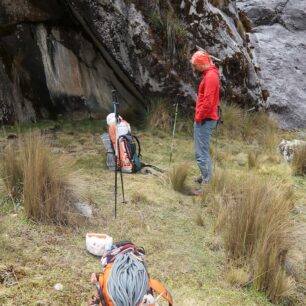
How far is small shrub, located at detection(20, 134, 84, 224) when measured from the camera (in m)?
4.70

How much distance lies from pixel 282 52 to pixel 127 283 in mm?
10806

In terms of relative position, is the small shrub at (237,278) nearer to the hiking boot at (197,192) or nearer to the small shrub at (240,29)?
the hiking boot at (197,192)

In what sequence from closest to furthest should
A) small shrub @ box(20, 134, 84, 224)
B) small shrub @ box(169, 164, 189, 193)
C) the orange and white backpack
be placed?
small shrub @ box(20, 134, 84, 224) → small shrub @ box(169, 164, 189, 193) → the orange and white backpack

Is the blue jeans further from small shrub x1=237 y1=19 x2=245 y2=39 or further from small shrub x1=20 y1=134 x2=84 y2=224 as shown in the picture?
small shrub x1=237 y1=19 x2=245 y2=39

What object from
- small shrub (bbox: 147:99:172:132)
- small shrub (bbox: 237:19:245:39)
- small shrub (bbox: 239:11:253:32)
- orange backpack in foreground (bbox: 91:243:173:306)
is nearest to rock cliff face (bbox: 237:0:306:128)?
small shrub (bbox: 239:11:253:32)

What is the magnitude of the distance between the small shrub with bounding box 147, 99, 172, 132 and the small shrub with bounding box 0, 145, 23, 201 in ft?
13.9

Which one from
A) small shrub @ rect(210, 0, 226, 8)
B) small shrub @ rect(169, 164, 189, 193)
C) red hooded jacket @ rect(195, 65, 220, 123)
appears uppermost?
small shrub @ rect(210, 0, 226, 8)

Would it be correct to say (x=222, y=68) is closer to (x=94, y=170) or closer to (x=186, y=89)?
(x=186, y=89)

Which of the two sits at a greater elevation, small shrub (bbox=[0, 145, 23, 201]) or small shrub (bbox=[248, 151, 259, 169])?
small shrub (bbox=[0, 145, 23, 201])

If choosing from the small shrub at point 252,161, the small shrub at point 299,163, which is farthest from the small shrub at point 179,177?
the small shrub at point 299,163

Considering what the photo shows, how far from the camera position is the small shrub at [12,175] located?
5078mm

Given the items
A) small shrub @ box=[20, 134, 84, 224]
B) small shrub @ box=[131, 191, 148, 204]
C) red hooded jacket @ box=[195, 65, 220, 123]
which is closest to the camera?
small shrub @ box=[20, 134, 84, 224]

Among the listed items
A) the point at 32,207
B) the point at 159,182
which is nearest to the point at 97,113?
the point at 159,182

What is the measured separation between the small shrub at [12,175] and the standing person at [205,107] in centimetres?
220
